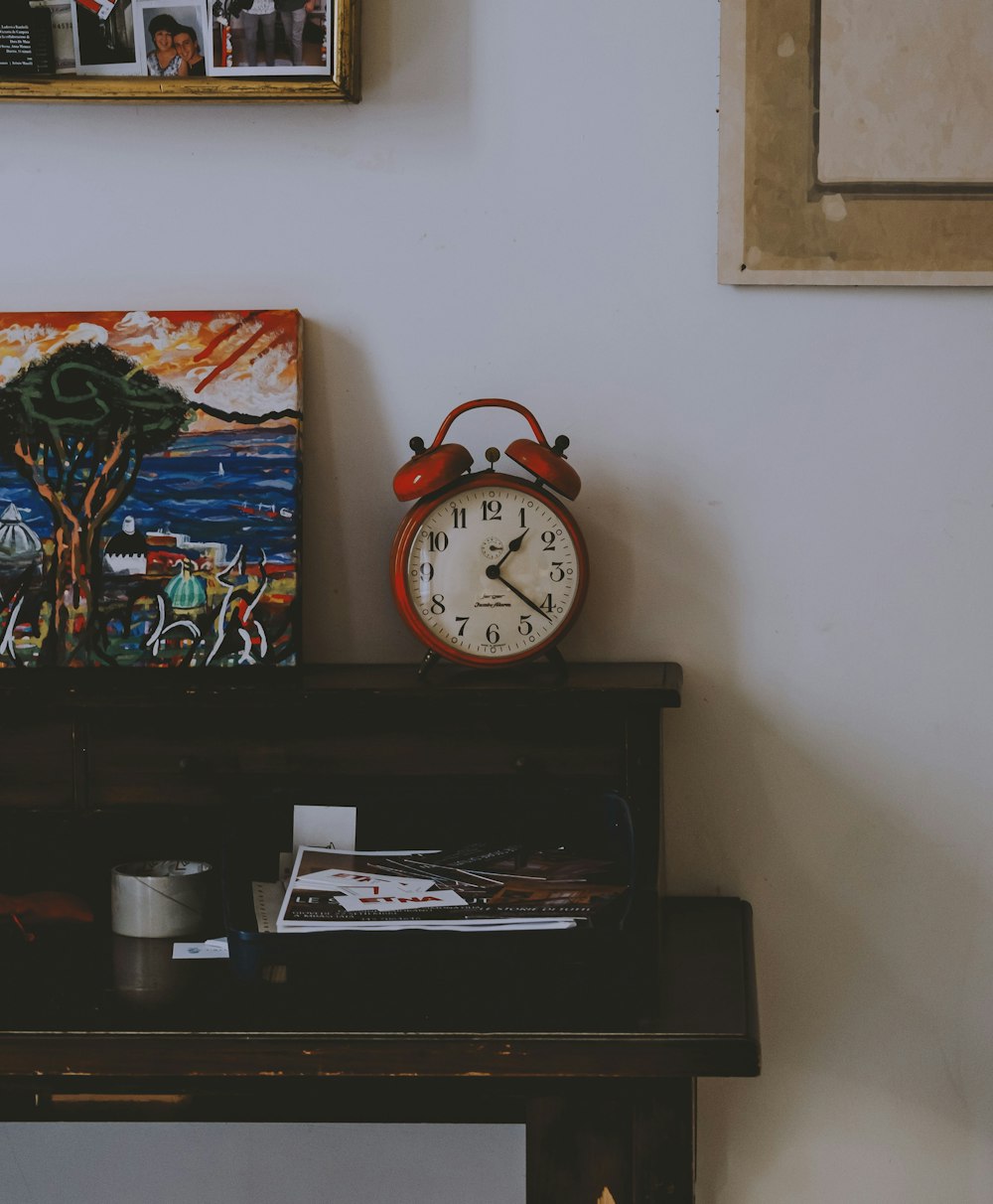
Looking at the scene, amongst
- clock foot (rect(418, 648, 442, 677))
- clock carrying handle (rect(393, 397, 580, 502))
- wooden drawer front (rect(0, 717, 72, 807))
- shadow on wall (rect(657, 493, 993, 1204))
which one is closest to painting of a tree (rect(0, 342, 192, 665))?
wooden drawer front (rect(0, 717, 72, 807))

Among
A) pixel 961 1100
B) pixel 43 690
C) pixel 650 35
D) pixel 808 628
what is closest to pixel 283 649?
pixel 43 690

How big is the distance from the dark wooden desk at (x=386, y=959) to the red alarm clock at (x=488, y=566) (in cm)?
5

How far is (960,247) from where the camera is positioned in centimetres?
132

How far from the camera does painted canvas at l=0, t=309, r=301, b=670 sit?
1.30 m

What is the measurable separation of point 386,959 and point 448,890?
87 mm

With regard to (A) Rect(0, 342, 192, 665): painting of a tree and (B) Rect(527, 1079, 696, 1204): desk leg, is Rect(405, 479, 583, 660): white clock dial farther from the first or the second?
(B) Rect(527, 1079, 696, 1204): desk leg

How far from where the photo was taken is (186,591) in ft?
4.26

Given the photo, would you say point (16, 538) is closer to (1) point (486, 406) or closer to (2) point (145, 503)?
(2) point (145, 503)

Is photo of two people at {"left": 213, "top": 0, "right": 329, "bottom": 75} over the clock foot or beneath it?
over

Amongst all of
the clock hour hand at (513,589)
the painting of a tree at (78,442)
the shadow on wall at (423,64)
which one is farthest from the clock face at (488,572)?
the shadow on wall at (423,64)

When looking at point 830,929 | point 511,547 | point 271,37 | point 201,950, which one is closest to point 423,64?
point 271,37

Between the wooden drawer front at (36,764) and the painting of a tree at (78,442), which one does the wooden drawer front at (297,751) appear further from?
the painting of a tree at (78,442)

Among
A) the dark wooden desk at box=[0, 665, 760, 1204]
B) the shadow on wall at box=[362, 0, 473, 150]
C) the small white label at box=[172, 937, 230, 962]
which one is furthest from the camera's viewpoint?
the shadow on wall at box=[362, 0, 473, 150]

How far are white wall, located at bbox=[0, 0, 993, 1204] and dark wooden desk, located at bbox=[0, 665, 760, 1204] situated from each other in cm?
14
